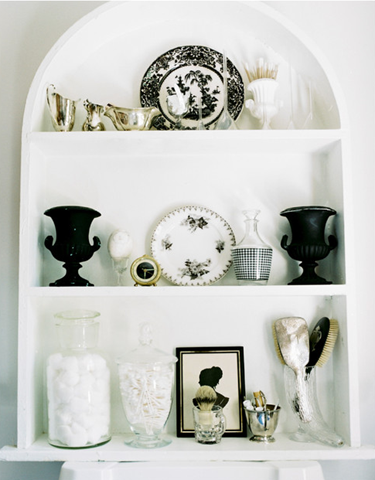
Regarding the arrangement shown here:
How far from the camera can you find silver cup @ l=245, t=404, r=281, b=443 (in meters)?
1.40

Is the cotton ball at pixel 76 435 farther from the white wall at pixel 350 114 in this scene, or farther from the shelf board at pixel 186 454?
the white wall at pixel 350 114

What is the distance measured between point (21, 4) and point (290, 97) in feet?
3.06

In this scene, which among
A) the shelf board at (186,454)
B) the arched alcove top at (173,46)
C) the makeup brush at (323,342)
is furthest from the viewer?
the arched alcove top at (173,46)

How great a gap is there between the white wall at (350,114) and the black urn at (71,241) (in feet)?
0.79

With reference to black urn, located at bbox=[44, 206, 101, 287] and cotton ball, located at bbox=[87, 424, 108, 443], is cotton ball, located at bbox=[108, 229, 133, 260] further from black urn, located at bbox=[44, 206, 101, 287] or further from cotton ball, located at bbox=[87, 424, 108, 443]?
cotton ball, located at bbox=[87, 424, 108, 443]

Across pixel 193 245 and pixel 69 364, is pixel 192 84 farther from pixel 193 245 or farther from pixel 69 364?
pixel 69 364

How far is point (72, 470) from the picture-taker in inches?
50.4

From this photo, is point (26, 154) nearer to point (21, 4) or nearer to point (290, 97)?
point (21, 4)

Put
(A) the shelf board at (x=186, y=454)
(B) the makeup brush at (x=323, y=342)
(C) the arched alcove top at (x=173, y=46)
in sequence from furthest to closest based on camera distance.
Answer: (C) the arched alcove top at (x=173, y=46) → (B) the makeup brush at (x=323, y=342) → (A) the shelf board at (x=186, y=454)

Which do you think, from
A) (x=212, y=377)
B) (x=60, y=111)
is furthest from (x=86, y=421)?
(x=60, y=111)

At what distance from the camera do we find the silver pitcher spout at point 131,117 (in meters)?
1.45

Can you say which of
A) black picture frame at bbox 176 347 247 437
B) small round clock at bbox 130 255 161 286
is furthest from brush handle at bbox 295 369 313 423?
small round clock at bbox 130 255 161 286

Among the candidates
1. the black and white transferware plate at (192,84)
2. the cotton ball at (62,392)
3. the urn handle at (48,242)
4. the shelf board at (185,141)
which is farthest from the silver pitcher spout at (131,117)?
the cotton ball at (62,392)

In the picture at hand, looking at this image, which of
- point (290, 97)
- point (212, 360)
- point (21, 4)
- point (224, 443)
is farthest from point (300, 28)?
point (224, 443)
